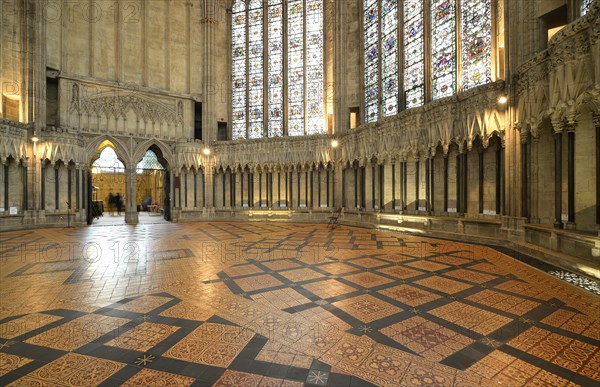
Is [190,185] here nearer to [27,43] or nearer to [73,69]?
[73,69]

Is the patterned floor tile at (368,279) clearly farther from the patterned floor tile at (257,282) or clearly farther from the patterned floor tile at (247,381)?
the patterned floor tile at (247,381)

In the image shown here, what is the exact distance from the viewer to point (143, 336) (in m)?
3.17

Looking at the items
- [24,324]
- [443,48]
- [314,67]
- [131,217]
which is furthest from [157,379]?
[314,67]

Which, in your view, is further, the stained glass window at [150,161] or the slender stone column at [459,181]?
the stained glass window at [150,161]

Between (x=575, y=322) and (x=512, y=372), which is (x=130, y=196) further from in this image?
(x=575, y=322)

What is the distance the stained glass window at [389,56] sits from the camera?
14.0 meters

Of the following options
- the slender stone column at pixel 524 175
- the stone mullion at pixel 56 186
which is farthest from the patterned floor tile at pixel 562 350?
the stone mullion at pixel 56 186

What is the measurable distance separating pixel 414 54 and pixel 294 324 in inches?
525

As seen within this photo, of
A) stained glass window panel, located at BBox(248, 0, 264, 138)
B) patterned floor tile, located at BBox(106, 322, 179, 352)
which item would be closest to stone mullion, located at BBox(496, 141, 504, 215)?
patterned floor tile, located at BBox(106, 322, 179, 352)

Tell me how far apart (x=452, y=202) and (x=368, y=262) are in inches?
230

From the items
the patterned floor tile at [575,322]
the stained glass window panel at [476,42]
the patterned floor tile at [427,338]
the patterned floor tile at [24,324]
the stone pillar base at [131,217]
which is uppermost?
the stained glass window panel at [476,42]

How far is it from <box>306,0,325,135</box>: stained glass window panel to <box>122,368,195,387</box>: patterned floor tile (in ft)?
53.1

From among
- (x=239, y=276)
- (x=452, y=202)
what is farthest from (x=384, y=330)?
(x=452, y=202)

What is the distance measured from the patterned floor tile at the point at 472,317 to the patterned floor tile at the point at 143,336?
3260mm
